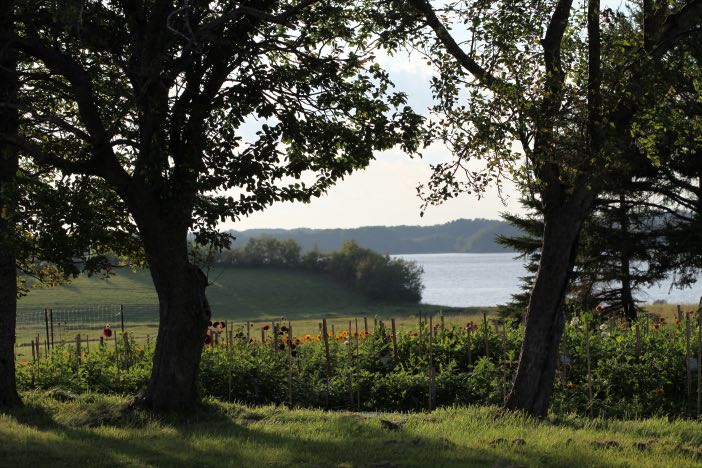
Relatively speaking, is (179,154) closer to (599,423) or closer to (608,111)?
(608,111)

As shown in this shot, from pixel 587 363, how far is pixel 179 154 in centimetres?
794

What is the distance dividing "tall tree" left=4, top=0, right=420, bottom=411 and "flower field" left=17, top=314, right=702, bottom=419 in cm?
287

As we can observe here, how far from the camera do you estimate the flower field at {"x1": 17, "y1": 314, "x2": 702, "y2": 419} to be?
13977mm

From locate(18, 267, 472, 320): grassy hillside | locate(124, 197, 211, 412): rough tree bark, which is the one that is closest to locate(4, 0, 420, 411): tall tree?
locate(124, 197, 211, 412): rough tree bark

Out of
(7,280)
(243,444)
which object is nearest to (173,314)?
(243,444)

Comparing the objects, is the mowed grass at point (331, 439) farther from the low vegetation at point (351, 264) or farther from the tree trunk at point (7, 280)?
the low vegetation at point (351, 264)

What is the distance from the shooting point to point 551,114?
11188 mm

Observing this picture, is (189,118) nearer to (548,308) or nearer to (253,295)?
(548,308)

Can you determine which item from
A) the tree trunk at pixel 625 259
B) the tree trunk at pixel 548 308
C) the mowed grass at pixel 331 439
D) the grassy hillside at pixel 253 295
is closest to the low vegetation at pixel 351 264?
the grassy hillside at pixel 253 295

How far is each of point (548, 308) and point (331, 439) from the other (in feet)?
12.5

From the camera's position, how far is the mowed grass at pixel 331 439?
30.4 feet

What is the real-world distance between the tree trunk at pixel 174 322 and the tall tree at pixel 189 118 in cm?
2

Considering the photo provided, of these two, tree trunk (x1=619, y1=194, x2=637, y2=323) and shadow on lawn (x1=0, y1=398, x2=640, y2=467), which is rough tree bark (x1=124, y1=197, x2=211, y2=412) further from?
tree trunk (x1=619, y1=194, x2=637, y2=323)

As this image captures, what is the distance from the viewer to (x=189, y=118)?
12.8 metres
